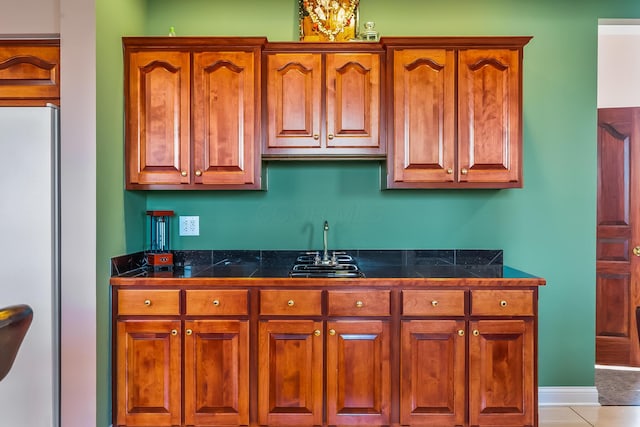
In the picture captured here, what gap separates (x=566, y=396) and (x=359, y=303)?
1.61 m

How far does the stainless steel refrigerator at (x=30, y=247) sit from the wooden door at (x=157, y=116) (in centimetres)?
44

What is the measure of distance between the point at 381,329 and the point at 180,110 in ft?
5.17

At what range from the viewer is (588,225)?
275 centimetres

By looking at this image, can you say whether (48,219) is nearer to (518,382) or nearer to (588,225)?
(518,382)

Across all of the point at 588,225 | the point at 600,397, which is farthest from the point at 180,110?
the point at 600,397

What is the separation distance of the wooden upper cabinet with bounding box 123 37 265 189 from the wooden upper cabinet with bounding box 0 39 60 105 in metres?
0.34

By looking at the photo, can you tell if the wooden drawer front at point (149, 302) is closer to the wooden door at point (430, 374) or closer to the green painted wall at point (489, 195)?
the green painted wall at point (489, 195)

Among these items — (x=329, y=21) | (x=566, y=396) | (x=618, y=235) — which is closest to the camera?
(x=329, y=21)

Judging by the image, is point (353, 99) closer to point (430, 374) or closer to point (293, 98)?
point (293, 98)

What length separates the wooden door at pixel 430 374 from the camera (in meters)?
2.16

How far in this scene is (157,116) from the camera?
2396 millimetres

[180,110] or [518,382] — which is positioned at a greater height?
[180,110]

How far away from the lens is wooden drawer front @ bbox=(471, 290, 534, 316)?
7.08 ft

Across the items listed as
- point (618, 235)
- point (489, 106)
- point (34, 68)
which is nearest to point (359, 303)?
point (489, 106)
